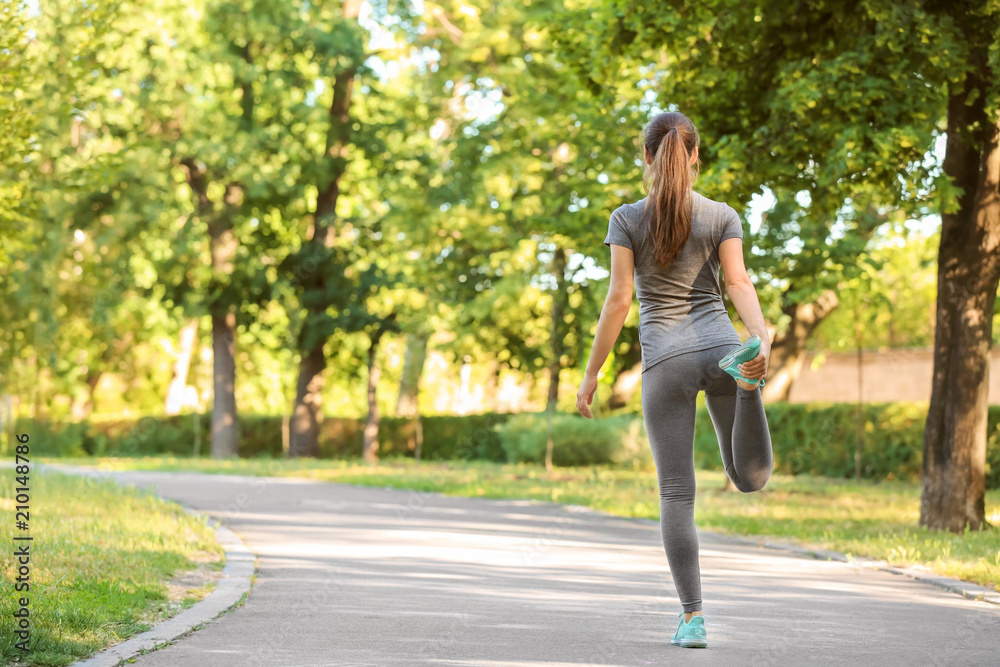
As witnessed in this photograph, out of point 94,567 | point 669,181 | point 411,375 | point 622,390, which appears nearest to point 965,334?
point 669,181

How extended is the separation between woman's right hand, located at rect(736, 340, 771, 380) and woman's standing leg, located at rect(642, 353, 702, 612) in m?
0.39

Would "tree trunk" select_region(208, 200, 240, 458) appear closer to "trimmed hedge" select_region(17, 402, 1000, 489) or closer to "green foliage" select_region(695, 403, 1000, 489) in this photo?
"trimmed hedge" select_region(17, 402, 1000, 489)

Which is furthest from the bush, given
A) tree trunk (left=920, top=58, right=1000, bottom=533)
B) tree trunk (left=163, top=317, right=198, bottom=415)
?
tree trunk (left=163, top=317, right=198, bottom=415)

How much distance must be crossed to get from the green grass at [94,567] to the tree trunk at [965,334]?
21.8 feet

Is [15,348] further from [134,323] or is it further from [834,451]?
[834,451]

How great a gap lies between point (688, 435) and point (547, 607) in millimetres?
1838

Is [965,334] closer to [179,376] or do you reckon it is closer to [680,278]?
[680,278]

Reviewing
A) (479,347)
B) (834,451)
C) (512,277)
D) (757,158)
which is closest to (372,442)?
(479,347)

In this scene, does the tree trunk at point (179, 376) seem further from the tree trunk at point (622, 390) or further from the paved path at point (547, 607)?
the paved path at point (547, 607)

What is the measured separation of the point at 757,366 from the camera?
4.40 m

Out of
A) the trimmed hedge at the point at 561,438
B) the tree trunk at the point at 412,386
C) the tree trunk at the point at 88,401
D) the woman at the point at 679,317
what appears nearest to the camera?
the woman at the point at 679,317

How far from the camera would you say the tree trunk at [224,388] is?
3092cm

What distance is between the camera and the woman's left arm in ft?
16.2

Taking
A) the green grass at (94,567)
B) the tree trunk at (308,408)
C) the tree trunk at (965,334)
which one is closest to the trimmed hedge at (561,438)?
the tree trunk at (308,408)
